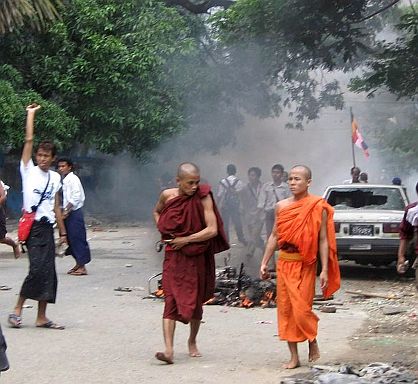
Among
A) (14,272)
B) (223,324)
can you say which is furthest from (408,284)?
(14,272)

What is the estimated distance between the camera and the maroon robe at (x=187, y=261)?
25.5 ft

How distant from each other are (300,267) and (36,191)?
2.86 meters

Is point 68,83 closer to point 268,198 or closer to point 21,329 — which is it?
point 268,198

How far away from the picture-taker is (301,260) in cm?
762

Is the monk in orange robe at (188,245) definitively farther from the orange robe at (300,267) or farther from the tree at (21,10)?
the tree at (21,10)

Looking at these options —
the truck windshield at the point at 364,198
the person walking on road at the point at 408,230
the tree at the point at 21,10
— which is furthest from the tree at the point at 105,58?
the person walking on road at the point at 408,230

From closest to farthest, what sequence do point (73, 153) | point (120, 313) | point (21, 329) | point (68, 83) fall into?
1. point (21, 329)
2. point (120, 313)
3. point (68, 83)
4. point (73, 153)

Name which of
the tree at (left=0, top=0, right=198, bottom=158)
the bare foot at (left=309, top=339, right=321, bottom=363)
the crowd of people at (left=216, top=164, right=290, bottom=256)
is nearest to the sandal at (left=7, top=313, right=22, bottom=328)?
the bare foot at (left=309, top=339, right=321, bottom=363)

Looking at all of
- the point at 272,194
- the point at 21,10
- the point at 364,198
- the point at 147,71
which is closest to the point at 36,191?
the point at 21,10

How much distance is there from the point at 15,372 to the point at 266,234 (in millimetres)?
9034

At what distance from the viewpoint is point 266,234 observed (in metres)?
15.9

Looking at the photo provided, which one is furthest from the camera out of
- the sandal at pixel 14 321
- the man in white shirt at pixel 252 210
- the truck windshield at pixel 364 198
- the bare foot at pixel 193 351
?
the man in white shirt at pixel 252 210

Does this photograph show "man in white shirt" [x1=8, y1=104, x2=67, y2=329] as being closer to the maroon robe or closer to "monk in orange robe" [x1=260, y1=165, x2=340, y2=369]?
the maroon robe

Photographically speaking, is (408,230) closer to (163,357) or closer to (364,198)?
(163,357)
